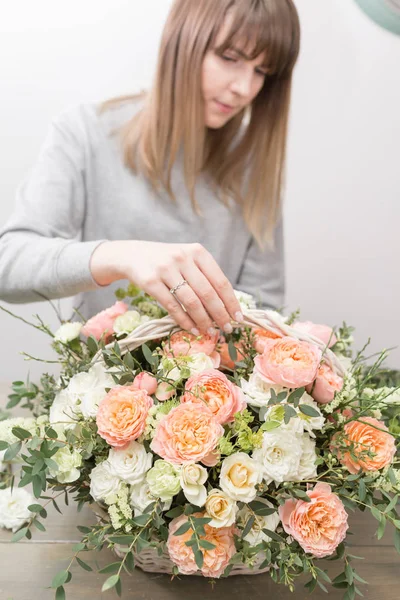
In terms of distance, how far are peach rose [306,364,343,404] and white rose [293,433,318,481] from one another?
0.18 feet

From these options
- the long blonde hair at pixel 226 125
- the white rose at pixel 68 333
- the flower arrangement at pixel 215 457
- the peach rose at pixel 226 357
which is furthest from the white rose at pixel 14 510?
the long blonde hair at pixel 226 125

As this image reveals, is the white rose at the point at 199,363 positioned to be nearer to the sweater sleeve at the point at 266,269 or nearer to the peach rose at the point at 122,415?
the peach rose at the point at 122,415

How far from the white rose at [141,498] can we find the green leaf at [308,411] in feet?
0.59

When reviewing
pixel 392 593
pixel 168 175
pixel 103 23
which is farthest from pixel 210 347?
pixel 103 23

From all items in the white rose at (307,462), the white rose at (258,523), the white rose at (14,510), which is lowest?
the white rose at (14,510)

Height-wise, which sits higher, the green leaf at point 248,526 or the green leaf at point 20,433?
the green leaf at point 20,433

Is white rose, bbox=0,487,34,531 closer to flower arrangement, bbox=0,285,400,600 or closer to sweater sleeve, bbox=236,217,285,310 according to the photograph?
flower arrangement, bbox=0,285,400,600

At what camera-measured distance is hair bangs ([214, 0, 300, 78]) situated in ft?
3.16

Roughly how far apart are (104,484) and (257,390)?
0.21 meters

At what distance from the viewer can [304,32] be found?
1270mm

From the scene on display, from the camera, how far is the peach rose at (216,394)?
557mm

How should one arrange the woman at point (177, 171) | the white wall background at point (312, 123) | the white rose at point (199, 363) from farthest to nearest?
the white wall background at point (312, 123) < the woman at point (177, 171) < the white rose at point (199, 363)

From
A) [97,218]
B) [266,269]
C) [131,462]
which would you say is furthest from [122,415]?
[266,269]

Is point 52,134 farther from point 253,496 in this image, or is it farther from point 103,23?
point 253,496
